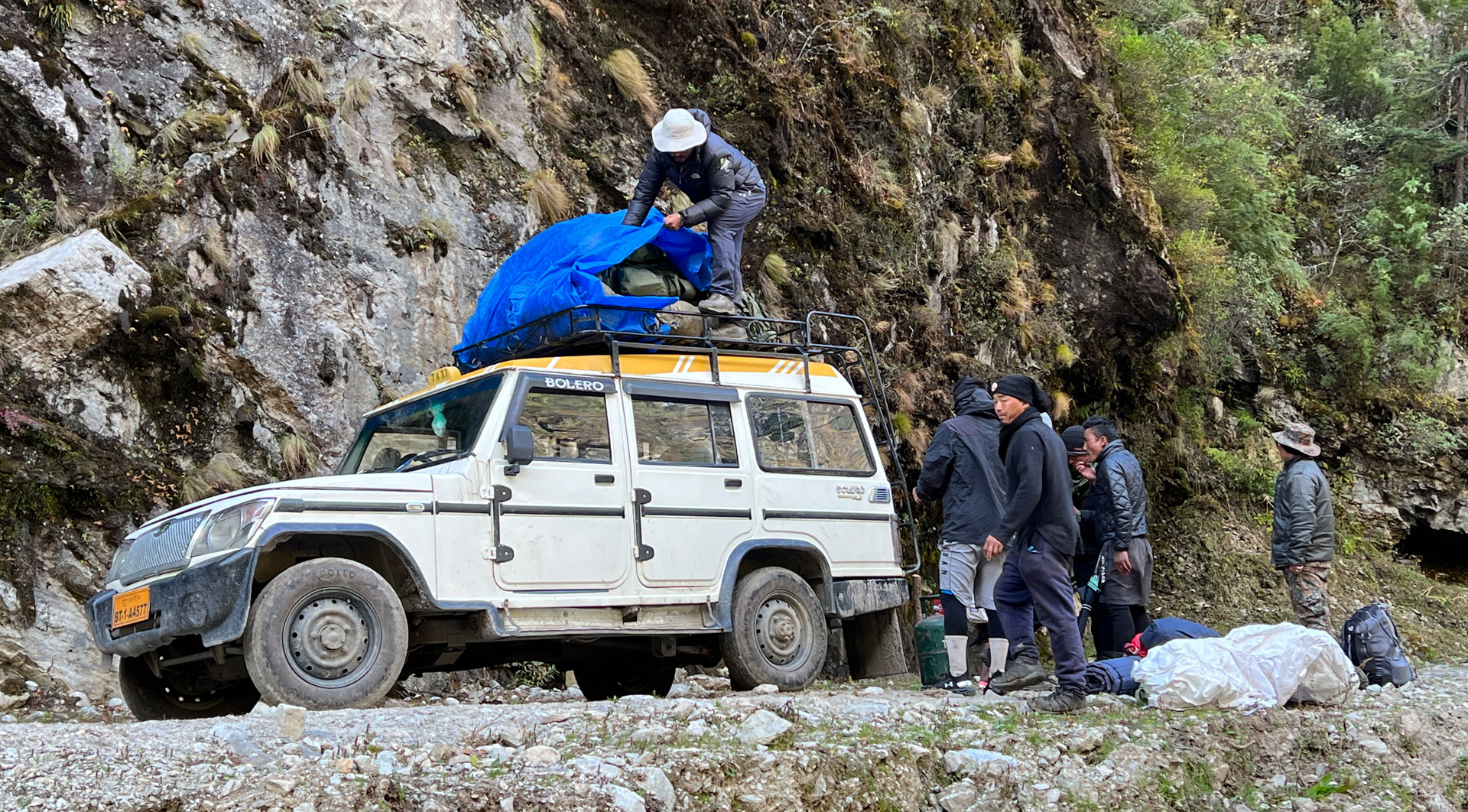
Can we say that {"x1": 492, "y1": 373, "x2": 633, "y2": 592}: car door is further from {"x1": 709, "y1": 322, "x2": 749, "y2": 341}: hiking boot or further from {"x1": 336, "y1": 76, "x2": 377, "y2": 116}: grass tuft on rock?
{"x1": 336, "y1": 76, "x2": 377, "y2": 116}: grass tuft on rock

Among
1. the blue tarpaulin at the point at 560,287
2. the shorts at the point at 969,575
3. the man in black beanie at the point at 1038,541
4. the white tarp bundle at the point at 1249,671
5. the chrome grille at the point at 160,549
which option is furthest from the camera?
the shorts at the point at 969,575

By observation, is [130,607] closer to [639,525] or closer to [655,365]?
[639,525]

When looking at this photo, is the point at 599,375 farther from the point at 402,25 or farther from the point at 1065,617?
the point at 402,25

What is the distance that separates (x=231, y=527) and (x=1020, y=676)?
430 centimetres

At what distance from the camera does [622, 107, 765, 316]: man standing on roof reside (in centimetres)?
854

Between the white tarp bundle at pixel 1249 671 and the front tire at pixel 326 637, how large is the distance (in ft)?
13.7

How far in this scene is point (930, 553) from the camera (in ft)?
42.3

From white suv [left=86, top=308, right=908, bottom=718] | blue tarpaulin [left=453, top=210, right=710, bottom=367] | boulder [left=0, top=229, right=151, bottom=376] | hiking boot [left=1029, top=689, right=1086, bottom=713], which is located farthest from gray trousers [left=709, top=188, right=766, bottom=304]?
boulder [left=0, top=229, right=151, bottom=376]

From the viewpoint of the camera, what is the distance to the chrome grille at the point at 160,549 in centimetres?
598

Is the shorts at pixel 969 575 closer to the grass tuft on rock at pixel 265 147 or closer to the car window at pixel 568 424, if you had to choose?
the car window at pixel 568 424

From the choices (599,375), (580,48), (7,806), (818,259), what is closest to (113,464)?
(599,375)

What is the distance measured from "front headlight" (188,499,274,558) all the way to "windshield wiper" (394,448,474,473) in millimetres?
1159

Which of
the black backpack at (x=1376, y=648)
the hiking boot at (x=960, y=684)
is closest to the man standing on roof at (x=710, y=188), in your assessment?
the hiking boot at (x=960, y=684)

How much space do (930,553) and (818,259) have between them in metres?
3.46
